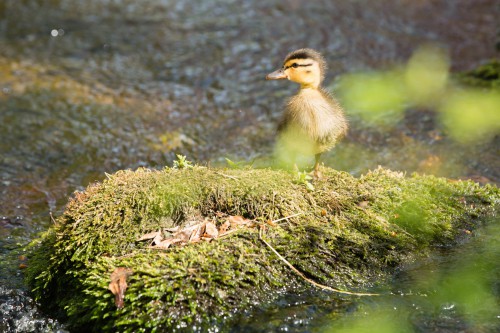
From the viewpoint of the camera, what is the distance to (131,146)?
771 centimetres

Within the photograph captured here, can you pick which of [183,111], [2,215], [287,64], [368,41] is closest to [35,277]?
[2,215]

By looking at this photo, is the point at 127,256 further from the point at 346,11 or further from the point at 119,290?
the point at 346,11

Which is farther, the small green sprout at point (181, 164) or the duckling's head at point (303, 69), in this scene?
the duckling's head at point (303, 69)

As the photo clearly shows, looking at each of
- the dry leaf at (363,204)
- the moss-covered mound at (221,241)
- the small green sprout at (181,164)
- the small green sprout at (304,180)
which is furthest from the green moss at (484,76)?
the small green sprout at (181,164)

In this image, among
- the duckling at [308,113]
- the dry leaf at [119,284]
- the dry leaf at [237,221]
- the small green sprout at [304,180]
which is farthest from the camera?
the duckling at [308,113]

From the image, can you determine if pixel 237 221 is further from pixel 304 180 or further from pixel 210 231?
pixel 304 180

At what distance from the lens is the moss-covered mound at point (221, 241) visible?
151 inches

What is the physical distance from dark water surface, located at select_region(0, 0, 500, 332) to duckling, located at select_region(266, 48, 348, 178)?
1305 mm

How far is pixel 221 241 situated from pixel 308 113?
72.1 inches

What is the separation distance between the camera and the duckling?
5422mm

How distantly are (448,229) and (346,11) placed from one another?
850 cm

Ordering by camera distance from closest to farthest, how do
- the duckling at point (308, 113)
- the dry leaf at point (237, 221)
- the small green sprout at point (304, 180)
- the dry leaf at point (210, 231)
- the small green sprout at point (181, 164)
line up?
the dry leaf at point (210, 231) → the dry leaf at point (237, 221) → the small green sprout at point (304, 180) → the small green sprout at point (181, 164) → the duckling at point (308, 113)

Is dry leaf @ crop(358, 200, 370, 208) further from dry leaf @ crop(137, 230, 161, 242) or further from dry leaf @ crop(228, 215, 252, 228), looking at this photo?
dry leaf @ crop(137, 230, 161, 242)

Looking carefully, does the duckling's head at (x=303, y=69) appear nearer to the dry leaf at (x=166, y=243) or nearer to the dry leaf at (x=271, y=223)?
the dry leaf at (x=271, y=223)
